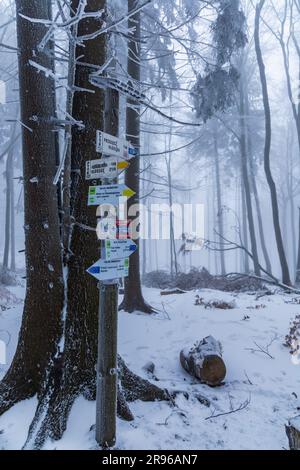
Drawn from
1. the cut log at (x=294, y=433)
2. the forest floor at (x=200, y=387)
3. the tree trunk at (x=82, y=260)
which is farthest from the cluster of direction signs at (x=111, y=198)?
the cut log at (x=294, y=433)

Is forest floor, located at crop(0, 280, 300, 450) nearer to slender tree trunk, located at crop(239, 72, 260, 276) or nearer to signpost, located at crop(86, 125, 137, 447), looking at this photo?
signpost, located at crop(86, 125, 137, 447)

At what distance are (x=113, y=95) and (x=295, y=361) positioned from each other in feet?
15.8

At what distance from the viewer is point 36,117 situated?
4004 mm

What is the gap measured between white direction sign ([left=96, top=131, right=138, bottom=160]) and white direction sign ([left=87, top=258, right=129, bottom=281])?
94 centimetres

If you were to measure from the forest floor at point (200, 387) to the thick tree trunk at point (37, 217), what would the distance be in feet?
1.98

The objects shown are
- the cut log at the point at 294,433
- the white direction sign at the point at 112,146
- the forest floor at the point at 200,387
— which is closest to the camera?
the white direction sign at the point at 112,146

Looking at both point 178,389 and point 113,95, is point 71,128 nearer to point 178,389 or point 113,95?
point 113,95

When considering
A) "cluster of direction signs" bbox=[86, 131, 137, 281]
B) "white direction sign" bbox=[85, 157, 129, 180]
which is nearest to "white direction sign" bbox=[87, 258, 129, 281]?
"cluster of direction signs" bbox=[86, 131, 137, 281]

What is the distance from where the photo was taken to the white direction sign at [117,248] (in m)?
3.06

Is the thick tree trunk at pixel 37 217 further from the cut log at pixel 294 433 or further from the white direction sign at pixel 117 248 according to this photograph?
the cut log at pixel 294 433

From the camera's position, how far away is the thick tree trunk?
3986 millimetres

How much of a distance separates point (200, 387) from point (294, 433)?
1.73 m

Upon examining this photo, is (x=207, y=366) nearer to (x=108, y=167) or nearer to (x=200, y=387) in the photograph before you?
(x=200, y=387)

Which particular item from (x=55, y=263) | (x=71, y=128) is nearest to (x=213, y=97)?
(x=71, y=128)
